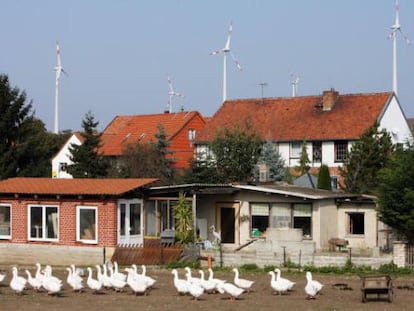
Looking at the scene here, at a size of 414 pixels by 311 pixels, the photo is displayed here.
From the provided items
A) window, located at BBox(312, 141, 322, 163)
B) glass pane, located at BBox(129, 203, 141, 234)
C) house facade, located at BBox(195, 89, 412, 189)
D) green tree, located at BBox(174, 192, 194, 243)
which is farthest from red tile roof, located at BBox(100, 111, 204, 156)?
green tree, located at BBox(174, 192, 194, 243)

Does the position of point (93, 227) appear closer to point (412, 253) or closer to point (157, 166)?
point (412, 253)

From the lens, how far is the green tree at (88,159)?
5953cm

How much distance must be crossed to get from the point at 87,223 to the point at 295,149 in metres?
Answer: 30.6

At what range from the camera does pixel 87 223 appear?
38.2 metres

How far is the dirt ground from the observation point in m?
24.2

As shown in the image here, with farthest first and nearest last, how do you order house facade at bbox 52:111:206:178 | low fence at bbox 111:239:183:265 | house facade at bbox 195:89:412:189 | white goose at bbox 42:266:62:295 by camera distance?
1. house facade at bbox 52:111:206:178
2. house facade at bbox 195:89:412:189
3. low fence at bbox 111:239:183:265
4. white goose at bbox 42:266:62:295

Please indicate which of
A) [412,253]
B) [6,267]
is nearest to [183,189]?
[6,267]

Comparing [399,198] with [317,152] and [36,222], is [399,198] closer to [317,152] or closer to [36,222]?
[36,222]

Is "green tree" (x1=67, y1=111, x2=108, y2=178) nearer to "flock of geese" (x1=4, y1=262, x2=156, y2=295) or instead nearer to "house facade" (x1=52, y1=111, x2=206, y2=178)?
"house facade" (x1=52, y1=111, x2=206, y2=178)

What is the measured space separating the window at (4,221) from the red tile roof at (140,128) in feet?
122

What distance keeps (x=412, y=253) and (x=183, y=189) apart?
418 inches

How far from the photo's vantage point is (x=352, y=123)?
213ft

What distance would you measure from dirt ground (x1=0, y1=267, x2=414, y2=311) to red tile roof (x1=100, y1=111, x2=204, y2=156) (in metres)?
49.0

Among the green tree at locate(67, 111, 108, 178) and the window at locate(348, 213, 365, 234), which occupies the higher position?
the green tree at locate(67, 111, 108, 178)
